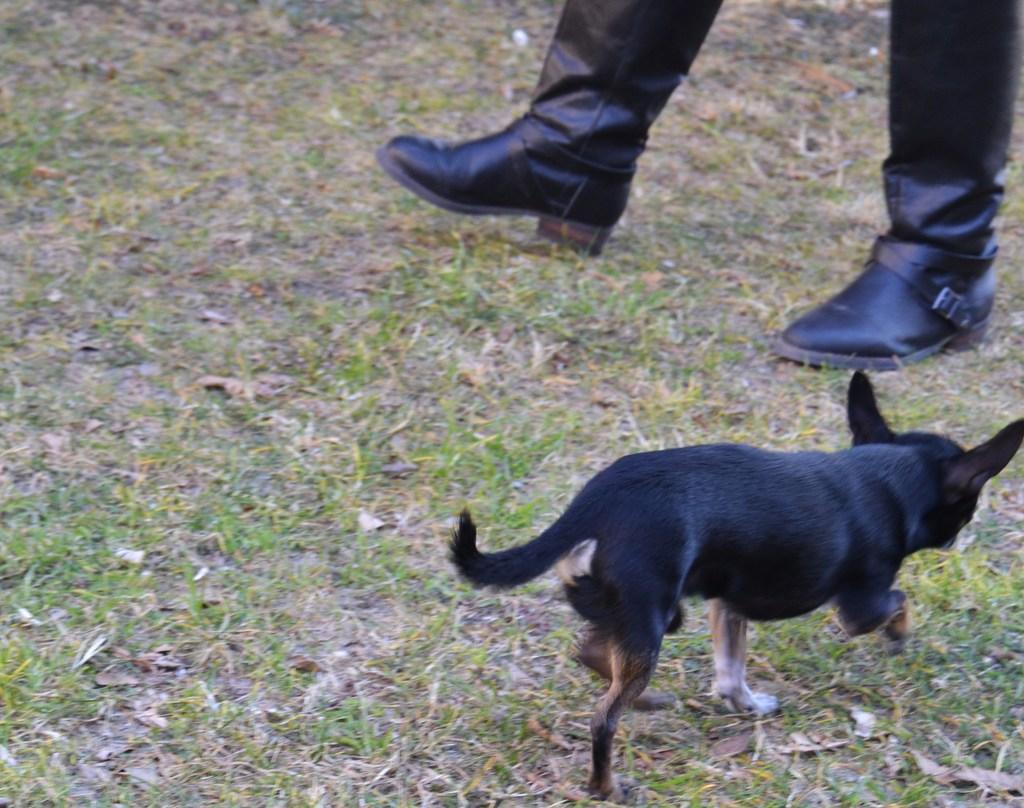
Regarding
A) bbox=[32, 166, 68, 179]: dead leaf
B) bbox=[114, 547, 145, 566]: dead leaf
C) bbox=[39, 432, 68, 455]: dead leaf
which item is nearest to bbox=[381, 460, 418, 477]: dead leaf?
bbox=[114, 547, 145, 566]: dead leaf

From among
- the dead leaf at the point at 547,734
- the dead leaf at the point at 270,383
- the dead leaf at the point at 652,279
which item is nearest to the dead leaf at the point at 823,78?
the dead leaf at the point at 652,279

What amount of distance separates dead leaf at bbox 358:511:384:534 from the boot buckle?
74.9 inches

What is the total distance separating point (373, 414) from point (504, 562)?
1411 mm

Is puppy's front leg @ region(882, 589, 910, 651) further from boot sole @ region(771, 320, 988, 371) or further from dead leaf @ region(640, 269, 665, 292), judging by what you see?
dead leaf @ region(640, 269, 665, 292)

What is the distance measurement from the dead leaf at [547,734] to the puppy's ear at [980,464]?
37.4 inches

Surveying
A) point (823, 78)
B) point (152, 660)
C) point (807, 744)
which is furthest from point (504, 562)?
point (823, 78)

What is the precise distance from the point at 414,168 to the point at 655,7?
97cm

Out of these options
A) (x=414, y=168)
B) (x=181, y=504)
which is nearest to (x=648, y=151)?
(x=414, y=168)

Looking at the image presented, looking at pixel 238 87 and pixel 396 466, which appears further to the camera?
pixel 238 87

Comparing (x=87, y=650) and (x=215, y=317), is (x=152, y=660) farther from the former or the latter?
(x=215, y=317)

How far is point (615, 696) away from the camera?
2.42 metres

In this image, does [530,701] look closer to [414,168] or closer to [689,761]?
A: [689,761]

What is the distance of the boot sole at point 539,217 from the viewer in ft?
14.7

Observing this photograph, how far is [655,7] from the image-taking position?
4039 millimetres
